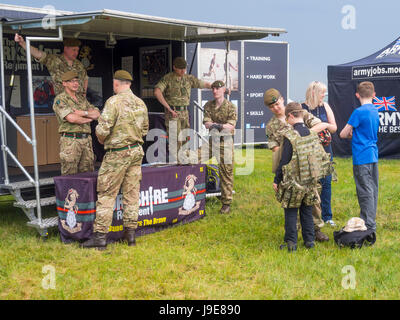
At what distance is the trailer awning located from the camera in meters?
5.43

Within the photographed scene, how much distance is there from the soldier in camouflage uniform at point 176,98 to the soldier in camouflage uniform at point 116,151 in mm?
1997

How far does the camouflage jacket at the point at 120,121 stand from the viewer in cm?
539

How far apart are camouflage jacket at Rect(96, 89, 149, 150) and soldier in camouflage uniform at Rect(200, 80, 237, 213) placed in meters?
1.84

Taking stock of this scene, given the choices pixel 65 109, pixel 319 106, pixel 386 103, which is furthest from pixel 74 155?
pixel 386 103

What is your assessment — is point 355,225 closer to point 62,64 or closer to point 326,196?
point 326,196

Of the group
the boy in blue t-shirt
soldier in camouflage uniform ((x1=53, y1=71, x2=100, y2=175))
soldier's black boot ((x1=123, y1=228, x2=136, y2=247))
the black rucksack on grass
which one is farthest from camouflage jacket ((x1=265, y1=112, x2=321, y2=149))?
the black rucksack on grass

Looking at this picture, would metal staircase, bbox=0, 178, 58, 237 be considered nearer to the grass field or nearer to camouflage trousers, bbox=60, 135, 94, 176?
the grass field

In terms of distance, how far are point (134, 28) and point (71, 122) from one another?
2.02m

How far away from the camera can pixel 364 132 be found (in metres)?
5.38

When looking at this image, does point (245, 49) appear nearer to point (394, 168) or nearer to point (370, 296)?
point (394, 168)

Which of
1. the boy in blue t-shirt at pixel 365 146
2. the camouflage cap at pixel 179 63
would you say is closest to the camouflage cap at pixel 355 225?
the boy in blue t-shirt at pixel 365 146
